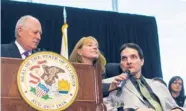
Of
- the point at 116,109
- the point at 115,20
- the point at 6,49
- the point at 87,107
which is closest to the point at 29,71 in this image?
the point at 87,107

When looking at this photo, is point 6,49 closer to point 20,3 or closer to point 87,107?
point 87,107

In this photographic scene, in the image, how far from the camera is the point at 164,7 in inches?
219

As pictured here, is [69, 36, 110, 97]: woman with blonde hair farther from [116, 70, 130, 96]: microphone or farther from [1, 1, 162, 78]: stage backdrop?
[1, 1, 162, 78]: stage backdrop

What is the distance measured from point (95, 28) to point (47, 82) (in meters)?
4.16

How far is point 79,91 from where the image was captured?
1515mm

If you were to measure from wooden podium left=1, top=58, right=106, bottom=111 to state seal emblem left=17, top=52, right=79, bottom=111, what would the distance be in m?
0.02

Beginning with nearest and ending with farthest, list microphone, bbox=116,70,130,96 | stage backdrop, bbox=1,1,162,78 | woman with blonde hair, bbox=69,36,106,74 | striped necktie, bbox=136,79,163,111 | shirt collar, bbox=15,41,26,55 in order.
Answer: microphone, bbox=116,70,130,96 < striped necktie, bbox=136,79,163,111 < shirt collar, bbox=15,41,26,55 < woman with blonde hair, bbox=69,36,106,74 < stage backdrop, bbox=1,1,162,78

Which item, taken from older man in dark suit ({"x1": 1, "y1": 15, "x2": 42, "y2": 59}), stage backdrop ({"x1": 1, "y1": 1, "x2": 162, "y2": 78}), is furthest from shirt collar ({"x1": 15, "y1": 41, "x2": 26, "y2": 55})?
stage backdrop ({"x1": 1, "y1": 1, "x2": 162, "y2": 78})

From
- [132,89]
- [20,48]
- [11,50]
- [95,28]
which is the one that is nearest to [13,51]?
[11,50]

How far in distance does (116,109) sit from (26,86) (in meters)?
0.58

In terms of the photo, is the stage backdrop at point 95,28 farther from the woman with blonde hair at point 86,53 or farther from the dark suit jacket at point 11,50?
the dark suit jacket at point 11,50

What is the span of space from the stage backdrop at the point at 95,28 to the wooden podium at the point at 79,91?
340cm

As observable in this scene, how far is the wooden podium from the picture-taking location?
55.0 inches

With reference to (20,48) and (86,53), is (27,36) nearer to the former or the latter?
(20,48)
